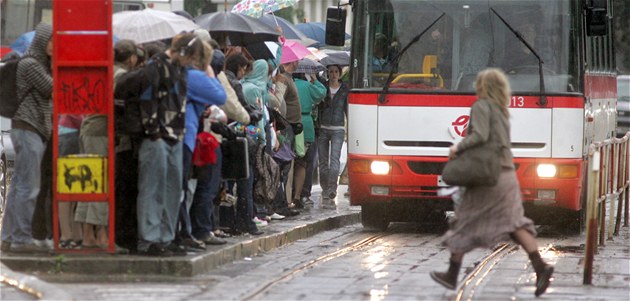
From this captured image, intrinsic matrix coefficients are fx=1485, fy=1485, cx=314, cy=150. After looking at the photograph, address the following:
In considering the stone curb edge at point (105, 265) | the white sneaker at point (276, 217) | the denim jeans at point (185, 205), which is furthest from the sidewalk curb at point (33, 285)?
the white sneaker at point (276, 217)

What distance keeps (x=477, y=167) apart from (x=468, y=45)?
5599mm

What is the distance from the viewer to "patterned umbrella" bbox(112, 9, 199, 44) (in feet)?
43.3

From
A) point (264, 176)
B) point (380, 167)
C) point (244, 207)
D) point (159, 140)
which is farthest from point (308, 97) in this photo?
point (159, 140)

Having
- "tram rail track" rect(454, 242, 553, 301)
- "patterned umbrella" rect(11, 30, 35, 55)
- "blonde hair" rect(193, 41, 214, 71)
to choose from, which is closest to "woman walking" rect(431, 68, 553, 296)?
"tram rail track" rect(454, 242, 553, 301)

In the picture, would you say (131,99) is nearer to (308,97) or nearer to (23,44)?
(23,44)

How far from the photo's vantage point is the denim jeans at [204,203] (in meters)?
Result: 12.5

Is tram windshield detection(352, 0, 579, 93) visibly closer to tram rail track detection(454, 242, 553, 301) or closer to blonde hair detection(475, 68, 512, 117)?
tram rail track detection(454, 242, 553, 301)

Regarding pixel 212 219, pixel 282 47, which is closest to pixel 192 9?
pixel 282 47

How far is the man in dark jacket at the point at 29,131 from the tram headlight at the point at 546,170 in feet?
19.6

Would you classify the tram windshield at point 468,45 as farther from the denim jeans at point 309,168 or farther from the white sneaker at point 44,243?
the white sneaker at point 44,243

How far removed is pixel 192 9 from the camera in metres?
55.8

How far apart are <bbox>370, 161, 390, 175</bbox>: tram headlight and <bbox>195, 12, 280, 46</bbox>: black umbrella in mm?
1757

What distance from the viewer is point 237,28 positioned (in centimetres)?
1560

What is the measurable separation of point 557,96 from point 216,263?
16.6ft
